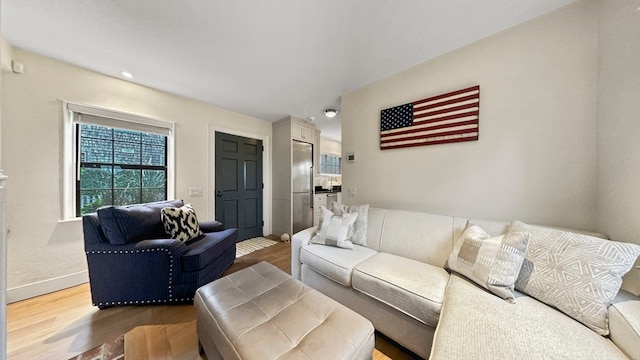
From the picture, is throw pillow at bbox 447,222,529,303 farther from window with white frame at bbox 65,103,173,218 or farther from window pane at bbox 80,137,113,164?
window pane at bbox 80,137,113,164

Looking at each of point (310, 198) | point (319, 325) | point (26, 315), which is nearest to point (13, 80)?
point (26, 315)

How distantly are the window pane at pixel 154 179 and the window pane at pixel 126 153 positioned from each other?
7.1 inches

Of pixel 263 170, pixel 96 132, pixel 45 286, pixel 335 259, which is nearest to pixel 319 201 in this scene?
pixel 263 170

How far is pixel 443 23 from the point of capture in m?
1.56

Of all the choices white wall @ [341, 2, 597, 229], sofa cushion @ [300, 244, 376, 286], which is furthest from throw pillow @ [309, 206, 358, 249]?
white wall @ [341, 2, 597, 229]

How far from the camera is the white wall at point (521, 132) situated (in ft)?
4.53

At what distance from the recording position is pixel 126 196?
2.51 meters

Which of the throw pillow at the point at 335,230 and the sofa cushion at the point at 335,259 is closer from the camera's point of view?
the sofa cushion at the point at 335,259

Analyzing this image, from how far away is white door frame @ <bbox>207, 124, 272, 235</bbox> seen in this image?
321 cm

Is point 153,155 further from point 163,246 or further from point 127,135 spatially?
point 163,246

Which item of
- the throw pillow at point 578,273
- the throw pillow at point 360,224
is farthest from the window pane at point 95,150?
the throw pillow at point 578,273

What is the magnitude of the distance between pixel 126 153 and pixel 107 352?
2227 mm

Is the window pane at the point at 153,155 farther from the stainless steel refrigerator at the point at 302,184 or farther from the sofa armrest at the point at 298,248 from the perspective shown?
the sofa armrest at the point at 298,248

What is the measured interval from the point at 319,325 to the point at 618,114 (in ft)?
6.98
